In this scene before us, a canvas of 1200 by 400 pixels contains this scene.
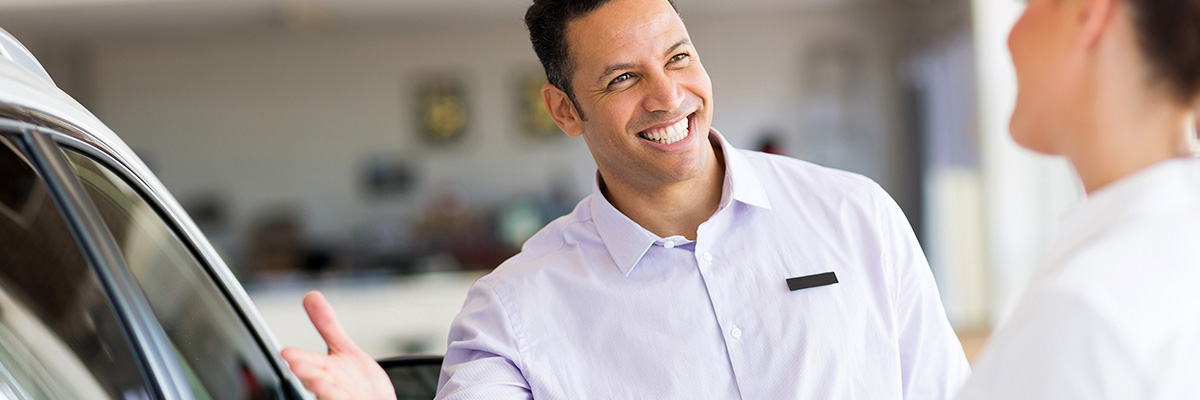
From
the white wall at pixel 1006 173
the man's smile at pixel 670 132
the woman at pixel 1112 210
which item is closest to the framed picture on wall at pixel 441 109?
the white wall at pixel 1006 173

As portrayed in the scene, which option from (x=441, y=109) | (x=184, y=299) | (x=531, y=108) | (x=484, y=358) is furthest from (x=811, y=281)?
(x=441, y=109)

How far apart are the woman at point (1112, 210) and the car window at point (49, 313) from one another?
2.88 ft

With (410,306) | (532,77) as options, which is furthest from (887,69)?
(410,306)

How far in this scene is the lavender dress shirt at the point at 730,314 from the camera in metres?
1.42

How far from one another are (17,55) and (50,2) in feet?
18.2

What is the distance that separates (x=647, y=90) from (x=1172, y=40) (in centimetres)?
85

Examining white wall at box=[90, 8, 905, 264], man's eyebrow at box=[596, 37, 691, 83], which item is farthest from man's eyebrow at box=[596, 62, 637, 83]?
white wall at box=[90, 8, 905, 264]

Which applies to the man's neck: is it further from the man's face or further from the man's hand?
the man's hand

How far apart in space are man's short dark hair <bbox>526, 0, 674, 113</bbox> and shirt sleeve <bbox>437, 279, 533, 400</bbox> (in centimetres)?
37

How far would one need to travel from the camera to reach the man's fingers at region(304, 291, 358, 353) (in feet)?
4.16

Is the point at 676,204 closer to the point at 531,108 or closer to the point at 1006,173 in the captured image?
the point at 1006,173

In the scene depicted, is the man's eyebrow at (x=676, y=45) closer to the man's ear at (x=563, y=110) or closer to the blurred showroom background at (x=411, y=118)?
the man's ear at (x=563, y=110)

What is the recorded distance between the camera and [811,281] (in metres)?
1.46

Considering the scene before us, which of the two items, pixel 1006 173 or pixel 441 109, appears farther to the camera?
pixel 441 109
